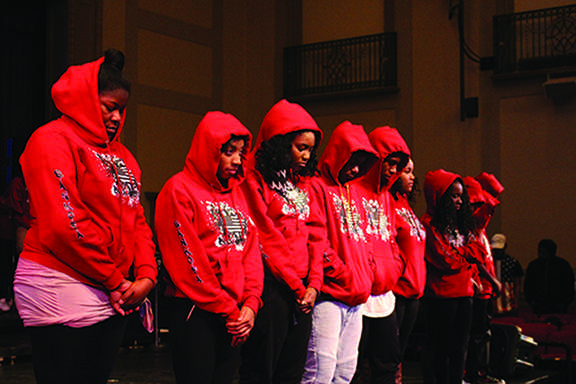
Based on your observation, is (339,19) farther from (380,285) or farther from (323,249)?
(323,249)

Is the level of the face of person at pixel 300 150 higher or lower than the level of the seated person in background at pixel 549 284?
higher

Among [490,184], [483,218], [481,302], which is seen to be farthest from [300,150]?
[490,184]

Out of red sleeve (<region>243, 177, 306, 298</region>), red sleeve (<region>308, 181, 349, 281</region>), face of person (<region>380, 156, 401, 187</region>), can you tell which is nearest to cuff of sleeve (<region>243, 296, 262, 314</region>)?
red sleeve (<region>243, 177, 306, 298</region>)

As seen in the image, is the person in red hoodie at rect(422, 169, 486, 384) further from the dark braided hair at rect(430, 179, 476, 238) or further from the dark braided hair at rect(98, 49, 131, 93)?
the dark braided hair at rect(98, 49, 131, 93)

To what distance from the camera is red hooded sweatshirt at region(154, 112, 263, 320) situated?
2523mm

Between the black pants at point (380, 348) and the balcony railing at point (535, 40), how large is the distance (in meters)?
7.46

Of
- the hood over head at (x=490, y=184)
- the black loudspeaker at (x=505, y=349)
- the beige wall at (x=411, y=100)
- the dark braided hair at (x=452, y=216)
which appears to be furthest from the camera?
the beige wall at (x=411, y=100)

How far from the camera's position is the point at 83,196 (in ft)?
7.32

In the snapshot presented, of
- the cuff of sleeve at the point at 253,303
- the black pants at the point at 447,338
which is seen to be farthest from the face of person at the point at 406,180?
the cuff of sleeve at the point at 253,303

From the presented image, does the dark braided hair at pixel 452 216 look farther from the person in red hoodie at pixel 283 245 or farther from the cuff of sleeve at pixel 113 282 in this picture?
the cuff of sleeve at pixel 113 282

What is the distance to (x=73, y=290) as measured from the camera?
2.15m

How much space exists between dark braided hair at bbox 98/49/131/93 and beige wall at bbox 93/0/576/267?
762cm

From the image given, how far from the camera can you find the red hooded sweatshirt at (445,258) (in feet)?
14.2

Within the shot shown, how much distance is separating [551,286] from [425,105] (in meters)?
3.45
